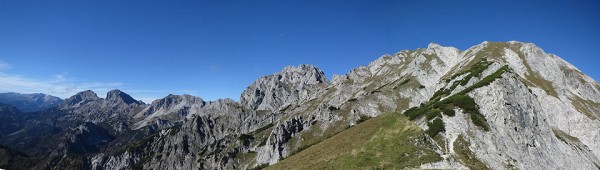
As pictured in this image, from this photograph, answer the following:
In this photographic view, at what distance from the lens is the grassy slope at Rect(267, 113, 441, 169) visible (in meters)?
59.3

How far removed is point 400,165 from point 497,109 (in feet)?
156

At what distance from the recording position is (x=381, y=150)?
62.0m

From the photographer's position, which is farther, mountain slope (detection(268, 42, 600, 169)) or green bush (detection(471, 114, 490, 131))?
green bush (detection(471, 114, 490, 131))

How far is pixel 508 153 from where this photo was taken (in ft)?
270

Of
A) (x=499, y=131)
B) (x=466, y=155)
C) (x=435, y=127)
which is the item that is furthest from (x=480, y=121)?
(x=466, y=155)

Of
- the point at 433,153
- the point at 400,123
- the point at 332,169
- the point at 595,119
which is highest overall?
the point at 595,119

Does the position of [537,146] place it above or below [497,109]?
below

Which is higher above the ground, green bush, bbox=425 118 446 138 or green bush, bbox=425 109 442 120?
green bush, bbox=425 109 442 120

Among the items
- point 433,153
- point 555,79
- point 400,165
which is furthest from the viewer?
point 555,79

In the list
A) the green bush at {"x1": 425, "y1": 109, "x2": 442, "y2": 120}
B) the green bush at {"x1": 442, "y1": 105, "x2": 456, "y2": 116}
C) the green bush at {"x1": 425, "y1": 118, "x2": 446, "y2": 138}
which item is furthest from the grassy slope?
the green bush at {"x1": 442, "y1": 105, "x2": 456, "y2": 116}

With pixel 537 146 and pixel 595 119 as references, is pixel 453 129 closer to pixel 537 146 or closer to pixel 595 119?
pixel 537 146

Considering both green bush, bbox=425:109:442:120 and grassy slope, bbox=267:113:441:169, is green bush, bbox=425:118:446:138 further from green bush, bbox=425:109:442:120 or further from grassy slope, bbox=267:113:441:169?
grassy slope, bbox=267:113:441:169

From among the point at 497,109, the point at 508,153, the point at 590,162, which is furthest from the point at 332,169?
the point at 590,162

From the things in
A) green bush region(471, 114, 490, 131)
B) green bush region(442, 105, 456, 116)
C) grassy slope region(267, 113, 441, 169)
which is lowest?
grassy slope region(267, 113, 441, 169)
